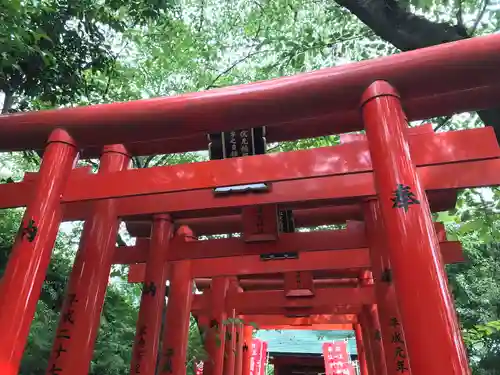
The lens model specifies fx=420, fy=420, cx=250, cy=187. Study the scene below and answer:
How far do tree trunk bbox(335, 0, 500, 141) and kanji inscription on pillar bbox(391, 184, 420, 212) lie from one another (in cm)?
156

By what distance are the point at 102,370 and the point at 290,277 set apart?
2.95m

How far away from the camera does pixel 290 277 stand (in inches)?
251

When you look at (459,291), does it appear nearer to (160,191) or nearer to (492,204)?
(492,204)

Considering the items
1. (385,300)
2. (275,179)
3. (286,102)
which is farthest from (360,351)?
(286,102)

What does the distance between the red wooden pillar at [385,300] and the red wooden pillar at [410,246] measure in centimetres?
192

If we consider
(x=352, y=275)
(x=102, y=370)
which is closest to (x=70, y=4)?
(x=102, y=370)

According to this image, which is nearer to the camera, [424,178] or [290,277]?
[424,178]

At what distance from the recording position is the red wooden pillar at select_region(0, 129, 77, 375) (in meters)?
→ 2.56

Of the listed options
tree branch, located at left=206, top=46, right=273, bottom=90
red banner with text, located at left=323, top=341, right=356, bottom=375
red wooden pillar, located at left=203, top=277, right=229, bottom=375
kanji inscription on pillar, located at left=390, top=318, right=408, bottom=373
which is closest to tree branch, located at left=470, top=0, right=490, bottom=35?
kanji inscription on pillar, located at left=390, top=318, right=408, bottom=373

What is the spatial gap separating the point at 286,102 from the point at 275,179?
544mm

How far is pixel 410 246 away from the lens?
2.22 m

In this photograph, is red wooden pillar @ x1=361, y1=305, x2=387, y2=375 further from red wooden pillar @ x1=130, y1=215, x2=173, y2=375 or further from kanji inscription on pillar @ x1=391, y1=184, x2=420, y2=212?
kanji inscription on pillar @ x1=391, y1=184, x2=420, y2=212

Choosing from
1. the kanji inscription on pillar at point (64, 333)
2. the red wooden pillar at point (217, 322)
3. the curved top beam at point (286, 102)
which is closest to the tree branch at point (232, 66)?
the red wooden pillar at point (217, 322)

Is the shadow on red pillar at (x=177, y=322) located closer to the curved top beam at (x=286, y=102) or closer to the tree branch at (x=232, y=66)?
the curved top beam at (x=286, y=102)
